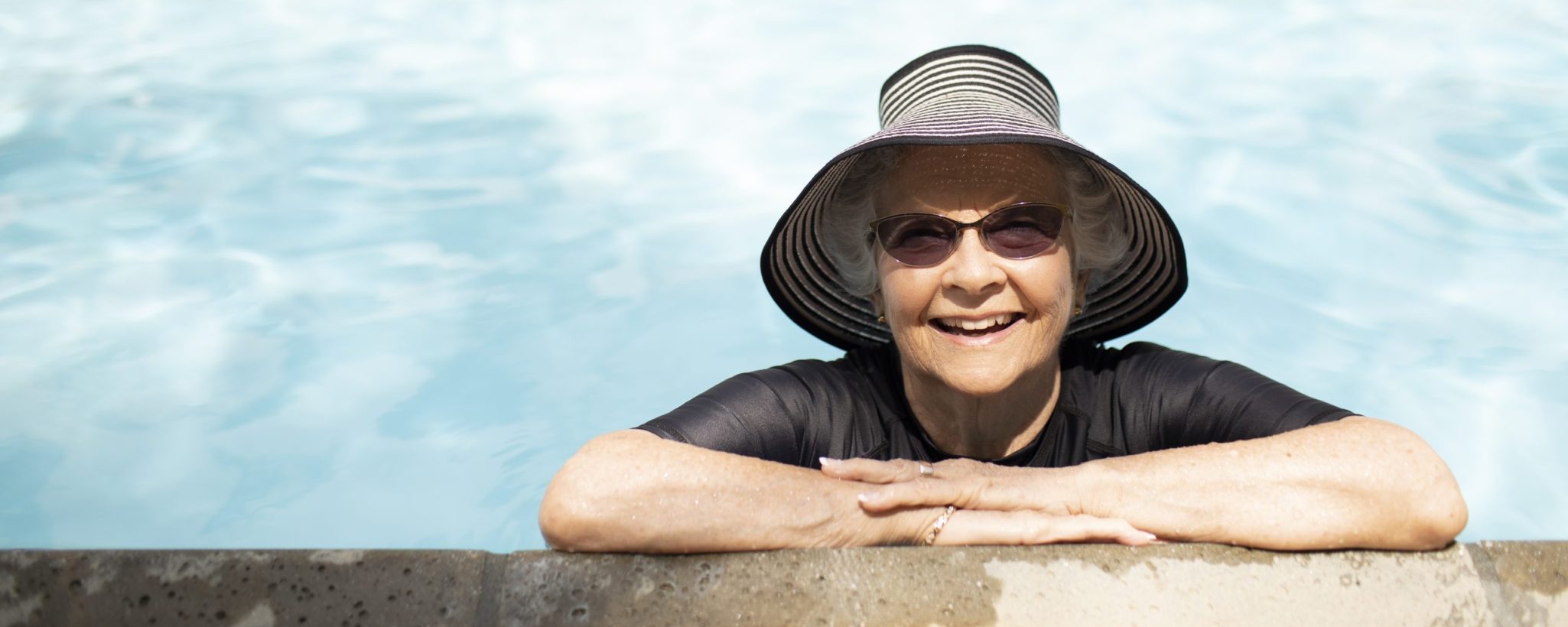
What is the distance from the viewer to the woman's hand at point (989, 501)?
225cm

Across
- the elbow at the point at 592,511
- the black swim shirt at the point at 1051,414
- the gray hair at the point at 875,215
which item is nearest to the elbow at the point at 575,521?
the elbow at the point at 592,511

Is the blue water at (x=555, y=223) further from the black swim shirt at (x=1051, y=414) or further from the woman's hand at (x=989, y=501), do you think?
the woman's hand at (x=989, y=501)

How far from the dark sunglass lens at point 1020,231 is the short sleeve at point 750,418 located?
582mm

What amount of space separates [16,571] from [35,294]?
481 centimetres

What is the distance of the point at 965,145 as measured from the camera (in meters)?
2.65

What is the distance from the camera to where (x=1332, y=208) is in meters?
7.01

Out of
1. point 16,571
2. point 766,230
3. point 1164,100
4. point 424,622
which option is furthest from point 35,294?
point 1164,100

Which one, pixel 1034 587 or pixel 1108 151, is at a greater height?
pixel 1034 587

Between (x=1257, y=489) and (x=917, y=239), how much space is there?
0.90 meters

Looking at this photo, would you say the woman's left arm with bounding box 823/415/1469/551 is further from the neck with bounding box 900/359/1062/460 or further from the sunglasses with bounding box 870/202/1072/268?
the sunglasses with bounding box 870/202/1072/268

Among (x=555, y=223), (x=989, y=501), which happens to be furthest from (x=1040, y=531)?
(x=555, y=223)

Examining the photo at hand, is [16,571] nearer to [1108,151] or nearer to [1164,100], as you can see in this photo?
[1108,151]

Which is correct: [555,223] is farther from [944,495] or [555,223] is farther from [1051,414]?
[944,495]

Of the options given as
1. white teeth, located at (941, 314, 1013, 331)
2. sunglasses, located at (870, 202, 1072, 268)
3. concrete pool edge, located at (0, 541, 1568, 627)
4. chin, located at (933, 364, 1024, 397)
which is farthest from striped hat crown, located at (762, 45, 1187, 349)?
concrete pool edge, located at (0, 541, 1568, 627)
